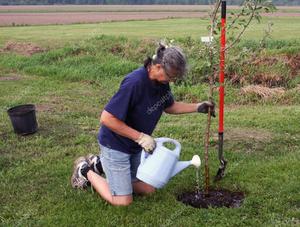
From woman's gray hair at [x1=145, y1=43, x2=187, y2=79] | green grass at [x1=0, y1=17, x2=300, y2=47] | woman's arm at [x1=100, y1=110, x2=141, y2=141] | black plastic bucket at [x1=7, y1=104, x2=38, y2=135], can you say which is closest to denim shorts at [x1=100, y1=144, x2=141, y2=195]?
woman's arm at [x1=100, y1=110, x2=141, y2=141]

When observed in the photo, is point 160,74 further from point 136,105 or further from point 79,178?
point 79,178

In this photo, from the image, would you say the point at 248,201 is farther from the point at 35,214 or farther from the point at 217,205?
the point at 35,214

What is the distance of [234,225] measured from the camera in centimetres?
395

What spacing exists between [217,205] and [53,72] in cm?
871

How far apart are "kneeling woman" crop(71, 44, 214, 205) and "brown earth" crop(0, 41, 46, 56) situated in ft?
37.4

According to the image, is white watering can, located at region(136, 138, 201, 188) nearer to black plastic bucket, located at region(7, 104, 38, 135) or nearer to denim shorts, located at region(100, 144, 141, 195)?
denim shorts, located at region(100, 144, 141, 195)

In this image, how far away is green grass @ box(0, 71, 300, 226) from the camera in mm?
4109

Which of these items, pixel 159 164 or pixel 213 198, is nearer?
pixel 159 164

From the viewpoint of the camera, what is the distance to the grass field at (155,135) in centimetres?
414

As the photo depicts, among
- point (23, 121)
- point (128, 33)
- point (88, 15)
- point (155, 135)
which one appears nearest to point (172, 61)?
point (155, 135)

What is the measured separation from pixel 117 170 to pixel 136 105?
65cm

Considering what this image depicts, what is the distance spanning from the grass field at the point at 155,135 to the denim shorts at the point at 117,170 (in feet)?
0.60

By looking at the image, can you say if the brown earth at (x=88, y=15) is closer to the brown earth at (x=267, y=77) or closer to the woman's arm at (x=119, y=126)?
the brown earth at (x=267, y=77)

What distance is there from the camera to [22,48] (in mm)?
16141
